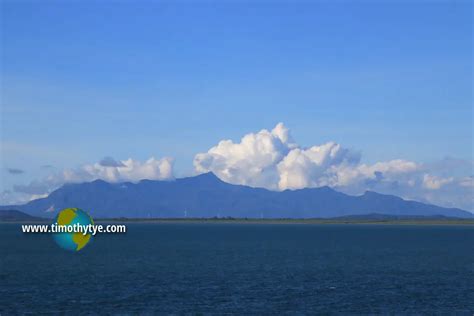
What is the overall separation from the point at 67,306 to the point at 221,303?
20033mm

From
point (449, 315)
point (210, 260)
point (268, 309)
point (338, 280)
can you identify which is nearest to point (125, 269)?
point (210, 260)

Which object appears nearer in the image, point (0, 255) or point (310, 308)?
point (310, 308)

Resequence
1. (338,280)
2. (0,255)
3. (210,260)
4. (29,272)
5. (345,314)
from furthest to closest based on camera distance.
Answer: (0,255) < (210,260) < (29,272) < (338,280) < (345,314)

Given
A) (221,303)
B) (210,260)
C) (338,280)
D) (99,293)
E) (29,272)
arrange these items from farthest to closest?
(210,260)
(29,272)
(338,280)
(99,293)
(221,303)

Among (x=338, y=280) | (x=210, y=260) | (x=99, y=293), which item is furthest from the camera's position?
(x=210, y=260)

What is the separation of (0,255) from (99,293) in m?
86.5

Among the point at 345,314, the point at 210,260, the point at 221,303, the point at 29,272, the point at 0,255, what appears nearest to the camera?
the point at 345,314

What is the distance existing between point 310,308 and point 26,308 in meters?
36.1

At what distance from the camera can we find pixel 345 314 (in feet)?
277

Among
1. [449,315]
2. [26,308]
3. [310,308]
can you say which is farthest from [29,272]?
[449,315]

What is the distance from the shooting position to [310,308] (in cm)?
8750

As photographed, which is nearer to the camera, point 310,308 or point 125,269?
point 310,308

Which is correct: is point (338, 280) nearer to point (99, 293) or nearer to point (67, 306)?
point (99, 293)

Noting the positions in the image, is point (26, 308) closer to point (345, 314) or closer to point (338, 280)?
point (345, 314)
